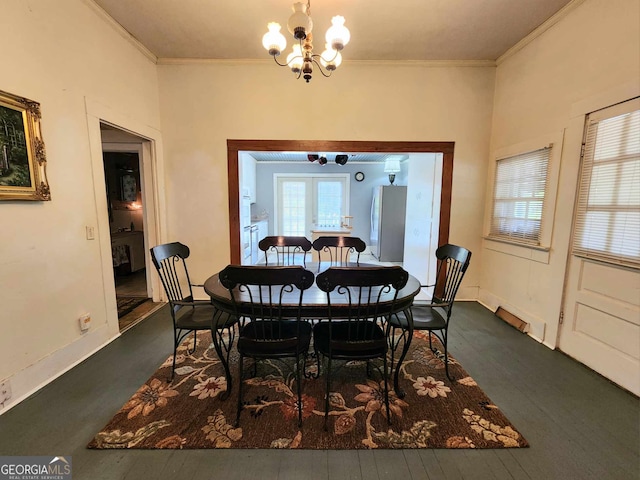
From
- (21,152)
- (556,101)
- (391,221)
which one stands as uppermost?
Answer: (556,101)

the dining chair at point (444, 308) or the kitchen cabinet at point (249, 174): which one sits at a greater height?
the kitchen cabinet at point (249, 174)

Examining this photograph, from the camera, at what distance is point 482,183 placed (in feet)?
11.6

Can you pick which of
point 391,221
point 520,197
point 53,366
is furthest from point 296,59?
point 391,221

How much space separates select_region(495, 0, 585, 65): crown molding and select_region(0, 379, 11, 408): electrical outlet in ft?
16.6

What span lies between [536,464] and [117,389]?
262 centimetres

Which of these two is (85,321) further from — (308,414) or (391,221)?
(391,221)

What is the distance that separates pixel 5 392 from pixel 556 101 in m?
4.80

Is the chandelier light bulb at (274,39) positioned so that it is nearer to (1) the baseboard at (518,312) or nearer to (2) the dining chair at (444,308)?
(2) the dining chair at (444,308)

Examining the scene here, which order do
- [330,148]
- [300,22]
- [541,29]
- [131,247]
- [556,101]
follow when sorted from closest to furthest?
[300,22]
[556,101]
[541,29]
[330,148]
[131,247]

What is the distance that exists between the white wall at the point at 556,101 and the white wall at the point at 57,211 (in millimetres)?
4123

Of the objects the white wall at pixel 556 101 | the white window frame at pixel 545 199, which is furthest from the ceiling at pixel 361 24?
the white window frame at pixel 545 199

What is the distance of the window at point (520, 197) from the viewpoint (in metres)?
2.73

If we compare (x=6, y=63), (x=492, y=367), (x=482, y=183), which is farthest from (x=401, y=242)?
(x=6, y=63)

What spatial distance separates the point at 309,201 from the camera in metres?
7.59
